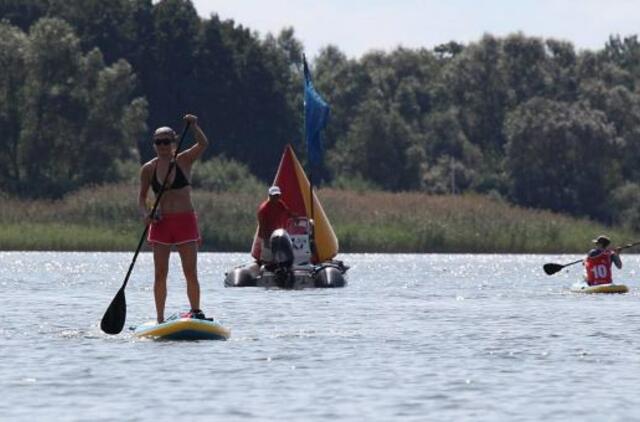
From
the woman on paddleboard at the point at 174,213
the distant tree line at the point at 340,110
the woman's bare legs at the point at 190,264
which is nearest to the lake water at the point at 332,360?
the woman's bare legs at the point at 190,264

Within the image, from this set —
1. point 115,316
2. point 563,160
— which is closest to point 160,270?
point 115,316

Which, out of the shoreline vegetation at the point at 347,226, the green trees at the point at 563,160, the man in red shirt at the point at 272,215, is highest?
the green trees at the point at 563,160

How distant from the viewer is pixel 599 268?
105ft

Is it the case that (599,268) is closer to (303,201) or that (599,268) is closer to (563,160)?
(303,201)

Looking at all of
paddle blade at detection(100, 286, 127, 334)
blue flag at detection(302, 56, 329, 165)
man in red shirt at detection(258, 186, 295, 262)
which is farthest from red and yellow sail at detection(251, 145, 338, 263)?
paddle blade at detection(100, 286, 127, 334)

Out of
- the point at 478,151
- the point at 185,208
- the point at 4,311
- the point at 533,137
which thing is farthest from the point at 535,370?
the point at 478,151

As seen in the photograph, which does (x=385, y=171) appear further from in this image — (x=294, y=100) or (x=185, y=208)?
(x=185, y=208)

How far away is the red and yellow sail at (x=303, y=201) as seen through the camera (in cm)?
3697

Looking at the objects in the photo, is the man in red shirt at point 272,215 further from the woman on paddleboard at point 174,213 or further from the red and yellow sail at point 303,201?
the woman on paddleboard at point 174,213

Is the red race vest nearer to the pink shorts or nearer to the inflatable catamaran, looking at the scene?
the inflatable catamaran

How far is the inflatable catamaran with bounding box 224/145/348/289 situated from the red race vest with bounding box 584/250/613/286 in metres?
4.21

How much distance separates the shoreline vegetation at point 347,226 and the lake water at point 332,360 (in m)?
29.3

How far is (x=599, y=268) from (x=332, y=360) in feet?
49.0

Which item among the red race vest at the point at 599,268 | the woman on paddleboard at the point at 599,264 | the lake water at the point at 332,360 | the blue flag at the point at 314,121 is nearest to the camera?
the lake water at the point at 332,360
